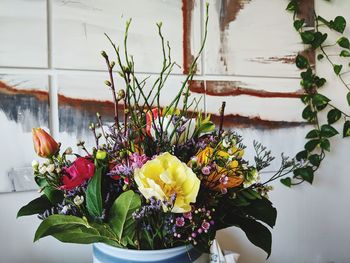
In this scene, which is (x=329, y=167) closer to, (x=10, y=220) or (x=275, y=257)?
(x=275, y=257)

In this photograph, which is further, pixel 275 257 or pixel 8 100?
pixel 275 257

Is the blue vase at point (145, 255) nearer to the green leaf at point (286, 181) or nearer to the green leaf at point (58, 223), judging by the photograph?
the green leaf at point (58, 223)

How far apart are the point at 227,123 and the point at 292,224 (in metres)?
0.42

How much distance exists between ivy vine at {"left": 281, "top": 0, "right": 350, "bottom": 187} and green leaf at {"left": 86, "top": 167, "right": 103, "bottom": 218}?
733 mm

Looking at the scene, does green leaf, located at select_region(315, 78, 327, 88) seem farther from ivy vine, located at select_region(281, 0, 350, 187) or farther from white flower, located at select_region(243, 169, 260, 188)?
white flower, located at select_region(243, 169, 260, 188)

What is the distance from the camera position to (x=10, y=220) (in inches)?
30.4

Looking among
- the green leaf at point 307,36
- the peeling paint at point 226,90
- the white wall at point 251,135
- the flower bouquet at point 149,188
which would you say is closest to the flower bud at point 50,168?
the flower bouquet at point 149,188

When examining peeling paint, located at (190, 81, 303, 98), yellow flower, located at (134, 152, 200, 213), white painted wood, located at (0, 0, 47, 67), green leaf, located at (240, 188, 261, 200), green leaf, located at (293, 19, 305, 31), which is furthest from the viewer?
green leaf, located at (293, 19, 305, 31)

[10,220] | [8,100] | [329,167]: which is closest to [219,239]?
[329,167]

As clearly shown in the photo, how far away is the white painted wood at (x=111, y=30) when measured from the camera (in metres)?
0.78

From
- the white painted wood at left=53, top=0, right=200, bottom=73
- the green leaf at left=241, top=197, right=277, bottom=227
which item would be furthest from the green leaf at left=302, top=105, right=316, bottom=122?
the green leaf at left=241, top=197, right=277, bottom=227

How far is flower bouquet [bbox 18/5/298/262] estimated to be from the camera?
417 mm

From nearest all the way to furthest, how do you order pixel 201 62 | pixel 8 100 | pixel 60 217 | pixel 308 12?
pixel 60 217, pixel 8 100, pixel 201 62, pixel 308 12

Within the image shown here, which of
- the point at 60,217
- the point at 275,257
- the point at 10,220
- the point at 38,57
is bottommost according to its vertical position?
the point at 275,257
